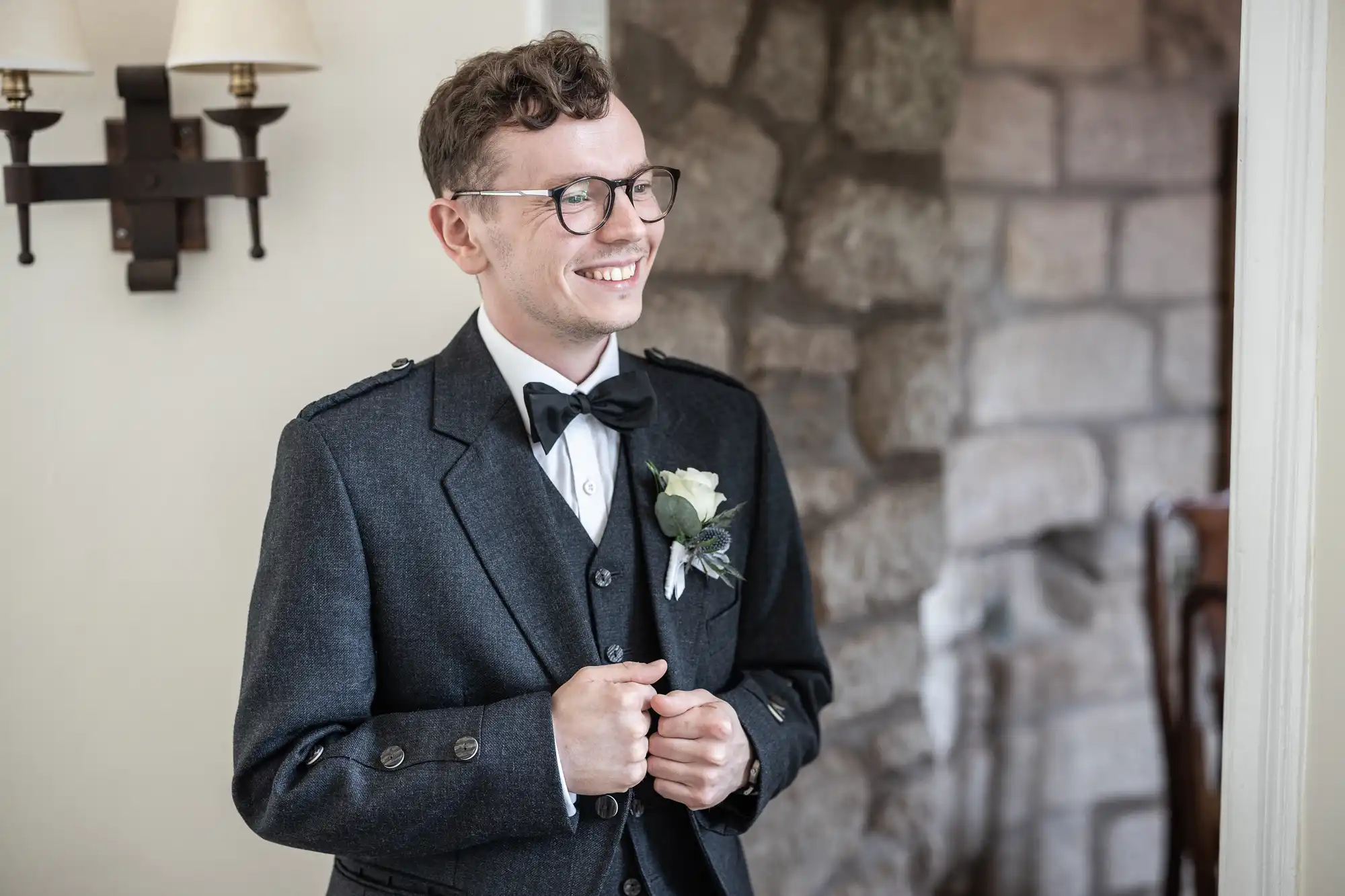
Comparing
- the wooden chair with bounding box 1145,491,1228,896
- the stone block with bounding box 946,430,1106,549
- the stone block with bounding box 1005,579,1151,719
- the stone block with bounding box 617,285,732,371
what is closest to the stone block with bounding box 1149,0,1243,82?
the stone block with bounding box 946,430,1106,549

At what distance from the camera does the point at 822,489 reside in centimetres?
235

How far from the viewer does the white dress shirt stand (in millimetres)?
1449

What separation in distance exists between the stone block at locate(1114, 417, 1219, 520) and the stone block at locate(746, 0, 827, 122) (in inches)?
50.0

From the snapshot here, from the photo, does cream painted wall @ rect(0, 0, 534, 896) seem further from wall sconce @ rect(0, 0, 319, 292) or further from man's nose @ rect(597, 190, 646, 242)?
man's nose @ rect(597, 190, 646, 242)

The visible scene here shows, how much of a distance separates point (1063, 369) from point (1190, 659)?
71 cm

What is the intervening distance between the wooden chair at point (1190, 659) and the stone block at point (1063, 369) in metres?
0.30

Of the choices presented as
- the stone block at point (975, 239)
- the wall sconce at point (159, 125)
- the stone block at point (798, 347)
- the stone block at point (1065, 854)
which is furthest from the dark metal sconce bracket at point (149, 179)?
the stone block at point (1065, 854)

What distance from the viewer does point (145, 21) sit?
1696mm

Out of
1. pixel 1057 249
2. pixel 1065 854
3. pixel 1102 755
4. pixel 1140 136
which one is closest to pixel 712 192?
pixel 1057 249

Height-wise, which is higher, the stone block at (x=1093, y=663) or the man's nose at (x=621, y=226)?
the man's nose at (x=621, y=226)

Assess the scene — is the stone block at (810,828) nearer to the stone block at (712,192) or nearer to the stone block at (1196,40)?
the stone block at (712,192)

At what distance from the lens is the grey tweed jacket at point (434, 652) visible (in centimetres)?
128

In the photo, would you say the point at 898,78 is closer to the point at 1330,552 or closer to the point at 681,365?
the point at 681,365

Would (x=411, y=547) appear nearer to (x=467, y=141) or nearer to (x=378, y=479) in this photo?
(x=378, y=479)
